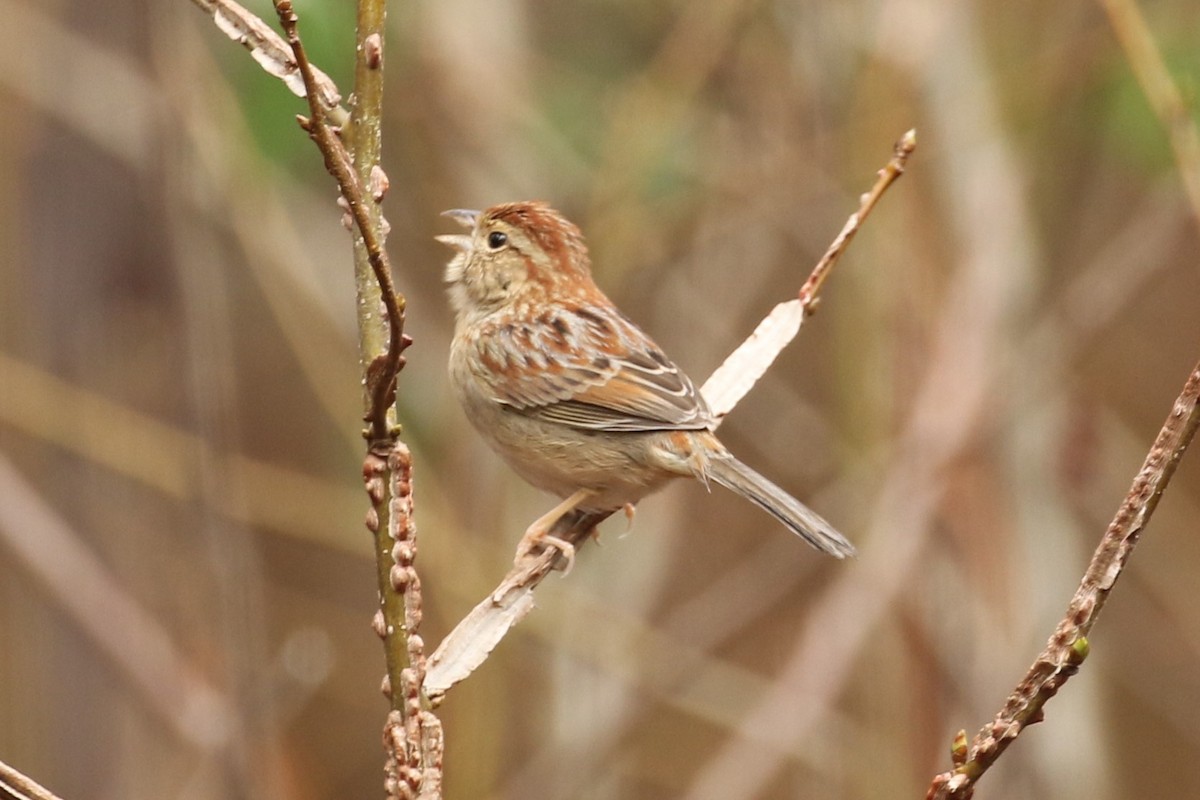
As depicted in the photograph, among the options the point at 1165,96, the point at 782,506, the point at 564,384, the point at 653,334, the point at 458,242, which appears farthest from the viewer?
the point at 653,334

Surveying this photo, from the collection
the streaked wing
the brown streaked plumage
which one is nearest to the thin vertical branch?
the brown streaked plumage

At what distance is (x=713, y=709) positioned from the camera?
19.1ft

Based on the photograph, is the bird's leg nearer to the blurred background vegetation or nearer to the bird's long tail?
the bird's long tail

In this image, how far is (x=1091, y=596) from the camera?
6.33 ft

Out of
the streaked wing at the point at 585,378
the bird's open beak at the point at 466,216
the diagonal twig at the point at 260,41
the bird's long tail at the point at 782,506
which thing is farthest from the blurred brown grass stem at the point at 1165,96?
the diagonal twig at the point at 260,41

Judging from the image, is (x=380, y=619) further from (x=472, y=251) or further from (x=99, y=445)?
(x=99, y=445)

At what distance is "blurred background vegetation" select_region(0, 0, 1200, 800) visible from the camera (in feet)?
16.8

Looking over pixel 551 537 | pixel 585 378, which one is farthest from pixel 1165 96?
pixel 551 537

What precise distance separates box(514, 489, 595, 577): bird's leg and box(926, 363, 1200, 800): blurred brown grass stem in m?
1.76

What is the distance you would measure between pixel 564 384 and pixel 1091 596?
105 inches

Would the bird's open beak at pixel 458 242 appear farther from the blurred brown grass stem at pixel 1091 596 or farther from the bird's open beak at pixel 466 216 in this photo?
the blurred brown grass stem at pixel 1091 596

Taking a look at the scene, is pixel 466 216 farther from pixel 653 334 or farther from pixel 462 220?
pixel 653 334

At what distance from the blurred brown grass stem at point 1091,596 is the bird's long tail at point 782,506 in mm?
1675

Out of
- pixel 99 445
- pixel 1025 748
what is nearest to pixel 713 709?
pixel 1025 748
